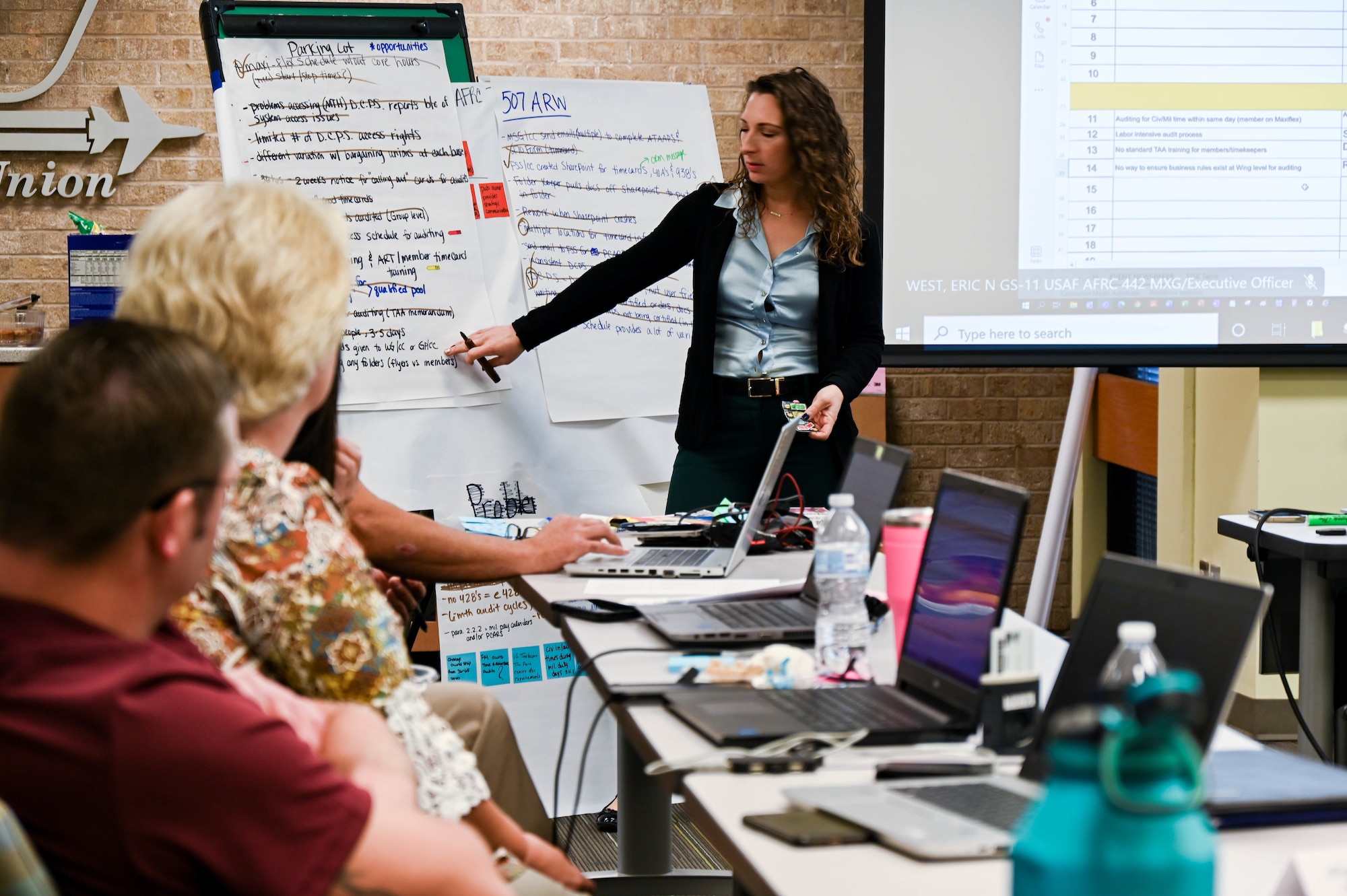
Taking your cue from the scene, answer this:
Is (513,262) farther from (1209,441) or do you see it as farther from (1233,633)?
(1233,633)

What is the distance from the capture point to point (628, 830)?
7.05ft

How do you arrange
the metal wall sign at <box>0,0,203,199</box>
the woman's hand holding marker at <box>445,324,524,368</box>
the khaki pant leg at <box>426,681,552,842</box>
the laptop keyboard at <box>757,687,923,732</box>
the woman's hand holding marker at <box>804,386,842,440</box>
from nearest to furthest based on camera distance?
the laptop keyboard at <box>757,687,923,732</box> < the khaki pant leg at <box>426,681,552,842</box> < the woman's hand holding marker at <box>804,386,842,440</box> < the woman's hand holding marker at <box>445,324,524,368</box> < the metal wall sign at <box>0,0,203,199</box>

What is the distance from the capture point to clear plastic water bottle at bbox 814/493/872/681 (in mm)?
1389

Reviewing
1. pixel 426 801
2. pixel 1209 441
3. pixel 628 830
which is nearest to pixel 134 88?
pixel 628 830

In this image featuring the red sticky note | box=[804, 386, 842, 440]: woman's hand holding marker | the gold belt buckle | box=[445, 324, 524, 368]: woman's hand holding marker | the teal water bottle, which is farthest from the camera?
the red sticky note

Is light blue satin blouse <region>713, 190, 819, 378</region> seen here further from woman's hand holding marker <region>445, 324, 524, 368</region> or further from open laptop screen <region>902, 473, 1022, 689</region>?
open laptop screen <region>902, 473, 1022, 689</region>

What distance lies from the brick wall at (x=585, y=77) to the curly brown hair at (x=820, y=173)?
1.89 m

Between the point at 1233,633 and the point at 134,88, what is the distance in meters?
4.26

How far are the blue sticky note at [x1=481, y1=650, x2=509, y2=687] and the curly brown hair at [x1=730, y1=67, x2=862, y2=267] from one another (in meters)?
1.17

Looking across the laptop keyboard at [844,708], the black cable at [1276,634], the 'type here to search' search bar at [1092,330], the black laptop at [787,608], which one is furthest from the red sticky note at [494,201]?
the laptop keyboard at [844,708]

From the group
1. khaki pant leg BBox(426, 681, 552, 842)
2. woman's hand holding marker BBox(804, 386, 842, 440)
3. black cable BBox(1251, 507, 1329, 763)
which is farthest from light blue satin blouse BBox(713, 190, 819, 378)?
khaki pant leg BBox(426, 681, 552, 842)

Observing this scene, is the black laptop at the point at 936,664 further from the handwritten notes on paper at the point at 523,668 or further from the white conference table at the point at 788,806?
the handwritten notes on paper at the point at 523,668

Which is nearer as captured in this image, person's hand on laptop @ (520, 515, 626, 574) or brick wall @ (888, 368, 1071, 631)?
Answer: person's hand on laptop @ (520, 515, 626, 574)

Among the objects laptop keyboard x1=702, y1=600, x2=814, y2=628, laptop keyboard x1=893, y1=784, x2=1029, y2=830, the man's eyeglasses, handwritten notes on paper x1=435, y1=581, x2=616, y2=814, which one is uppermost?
the man's eyeglasses
